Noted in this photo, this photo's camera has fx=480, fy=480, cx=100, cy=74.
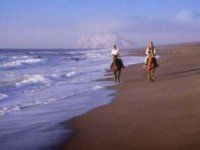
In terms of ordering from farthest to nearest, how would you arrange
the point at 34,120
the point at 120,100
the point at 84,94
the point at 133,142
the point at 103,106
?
the point at 84,94 → the point at 120,100 → the point at 103,106 → the point at 34,120 → the point at 133,142

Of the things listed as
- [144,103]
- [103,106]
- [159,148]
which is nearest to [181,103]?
[144,103]

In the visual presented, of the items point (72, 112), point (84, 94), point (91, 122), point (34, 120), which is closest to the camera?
point (91, 122)

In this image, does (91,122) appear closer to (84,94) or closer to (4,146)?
(4,146)

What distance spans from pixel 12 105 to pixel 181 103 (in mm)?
4852

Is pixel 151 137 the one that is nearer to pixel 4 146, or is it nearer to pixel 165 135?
pixel 165 135

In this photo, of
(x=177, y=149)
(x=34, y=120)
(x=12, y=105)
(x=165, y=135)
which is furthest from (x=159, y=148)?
(x=12, y=105)

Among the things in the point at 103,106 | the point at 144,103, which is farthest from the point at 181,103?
the point at 103,106

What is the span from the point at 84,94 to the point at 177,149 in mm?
8855

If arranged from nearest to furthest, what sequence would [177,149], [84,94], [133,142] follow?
[177,149] < [133,142] < [84,94]

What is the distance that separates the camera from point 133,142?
24.7 feet

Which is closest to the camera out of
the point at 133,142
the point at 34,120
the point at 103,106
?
the point at 133,142

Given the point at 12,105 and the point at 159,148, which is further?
the point at 12,105

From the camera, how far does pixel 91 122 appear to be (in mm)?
9750

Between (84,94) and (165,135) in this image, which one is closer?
(165,135)
